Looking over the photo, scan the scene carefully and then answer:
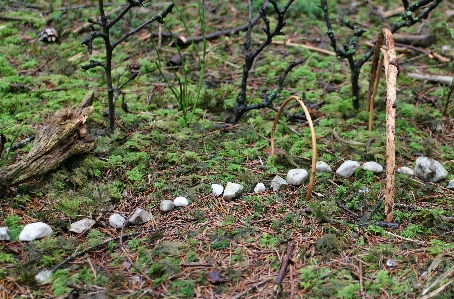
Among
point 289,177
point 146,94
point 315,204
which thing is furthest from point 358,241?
point 146,94

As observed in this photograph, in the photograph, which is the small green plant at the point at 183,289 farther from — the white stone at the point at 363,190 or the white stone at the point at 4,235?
the white stone at the point at 363,190

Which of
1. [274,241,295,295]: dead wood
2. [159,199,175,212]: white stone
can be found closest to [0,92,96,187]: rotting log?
[159,199,175,212]: white stone

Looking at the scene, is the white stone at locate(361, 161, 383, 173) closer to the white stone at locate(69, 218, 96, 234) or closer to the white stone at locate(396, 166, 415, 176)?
the white stone at locate(396, 166, 415, 176)

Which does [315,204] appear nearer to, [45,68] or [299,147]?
[299,147]

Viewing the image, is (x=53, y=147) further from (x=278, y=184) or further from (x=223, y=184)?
(x=278, y=184)

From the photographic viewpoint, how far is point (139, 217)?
260 cm

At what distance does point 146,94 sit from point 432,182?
2.35 m

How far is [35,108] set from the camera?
3715mm

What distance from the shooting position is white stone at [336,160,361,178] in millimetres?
3020

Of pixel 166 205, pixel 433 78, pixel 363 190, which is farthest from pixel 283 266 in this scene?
pixel 433 78

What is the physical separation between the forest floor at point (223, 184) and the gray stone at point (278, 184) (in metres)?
0.04

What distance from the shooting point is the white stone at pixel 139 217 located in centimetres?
259

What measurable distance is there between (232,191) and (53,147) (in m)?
1.12

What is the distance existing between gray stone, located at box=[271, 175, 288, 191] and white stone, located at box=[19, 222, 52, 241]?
4.25 ft
